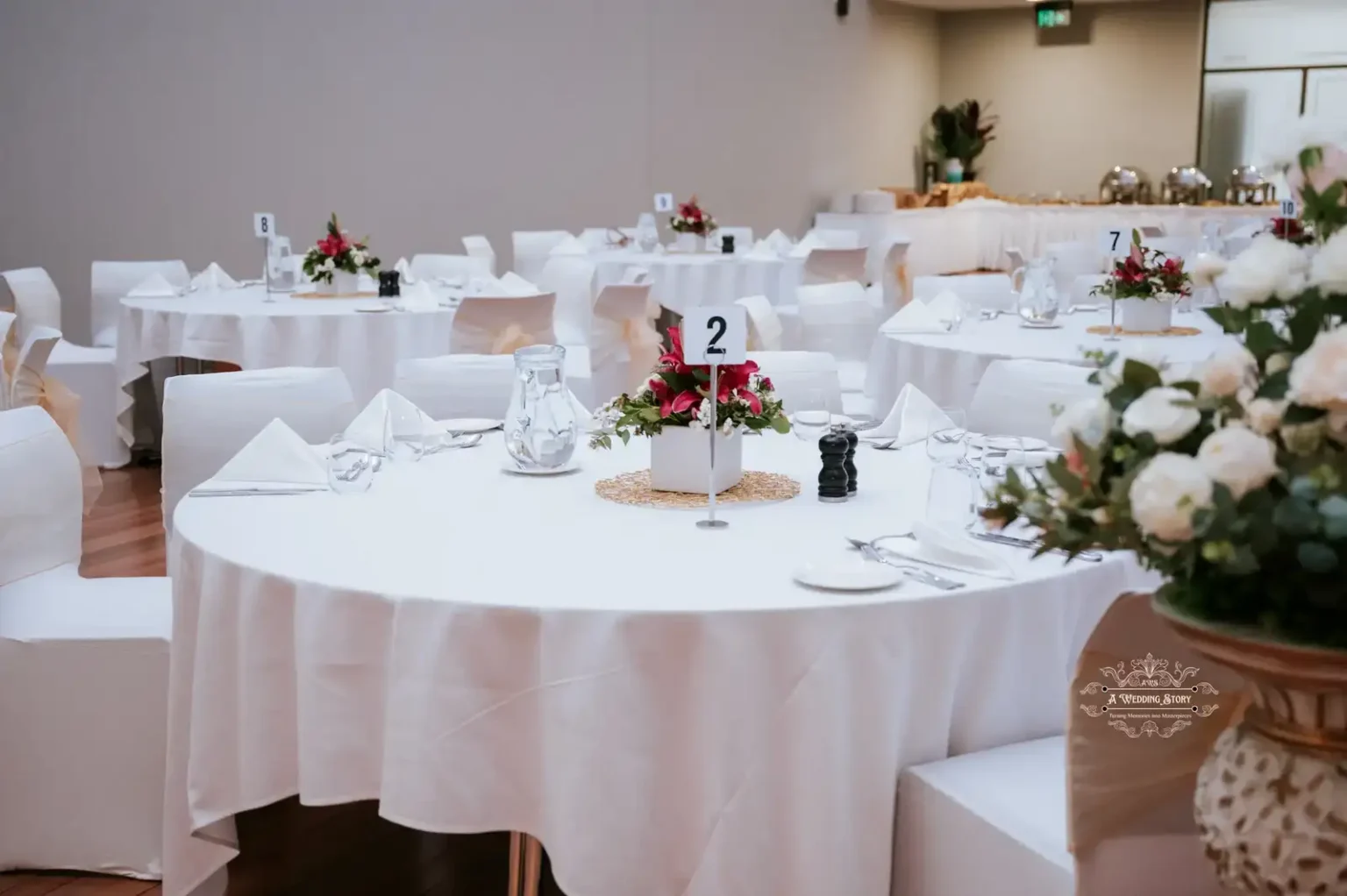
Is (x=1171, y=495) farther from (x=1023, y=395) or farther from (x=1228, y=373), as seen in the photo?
(x=1023, y=395)

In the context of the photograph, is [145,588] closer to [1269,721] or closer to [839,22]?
[1269,721]

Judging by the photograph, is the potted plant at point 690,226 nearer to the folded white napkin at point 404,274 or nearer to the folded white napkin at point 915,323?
the folded white napkin at point 404,274

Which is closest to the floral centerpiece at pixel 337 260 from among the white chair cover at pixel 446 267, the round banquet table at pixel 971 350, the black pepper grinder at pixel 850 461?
the white chair cover at pixel 446 267

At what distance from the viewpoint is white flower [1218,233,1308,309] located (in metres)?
1.20

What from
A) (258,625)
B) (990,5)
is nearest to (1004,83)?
(990,5)

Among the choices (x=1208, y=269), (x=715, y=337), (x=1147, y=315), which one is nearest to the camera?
(x=1208, y=269)

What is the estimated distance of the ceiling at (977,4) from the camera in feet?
50.1

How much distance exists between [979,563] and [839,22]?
13.0 metres

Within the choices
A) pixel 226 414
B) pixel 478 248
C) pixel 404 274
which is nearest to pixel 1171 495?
pixel 226 414

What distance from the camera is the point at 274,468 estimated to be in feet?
8.78

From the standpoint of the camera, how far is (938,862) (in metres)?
1.93

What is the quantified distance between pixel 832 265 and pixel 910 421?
17.3 ft

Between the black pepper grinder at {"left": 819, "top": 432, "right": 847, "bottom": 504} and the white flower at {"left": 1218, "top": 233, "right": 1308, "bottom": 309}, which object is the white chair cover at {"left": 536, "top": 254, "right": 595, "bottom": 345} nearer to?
the black pepper grinder at {"left": 819, "top": 432, "right": 847, "bottom": 504}

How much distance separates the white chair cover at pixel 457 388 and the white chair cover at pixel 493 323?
6.04 ft
